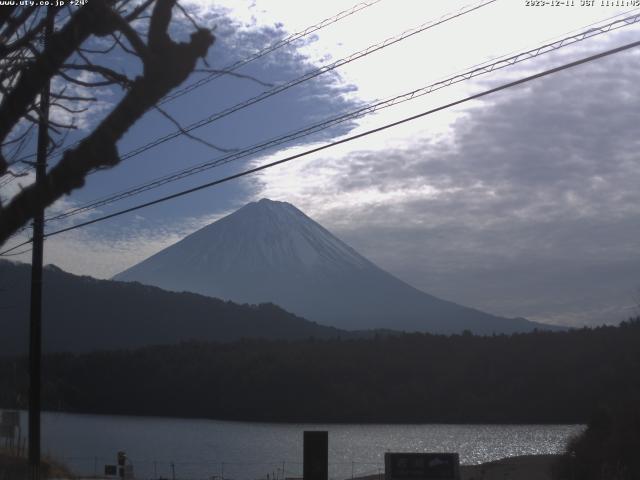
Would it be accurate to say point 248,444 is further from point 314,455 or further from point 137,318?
point 137,318

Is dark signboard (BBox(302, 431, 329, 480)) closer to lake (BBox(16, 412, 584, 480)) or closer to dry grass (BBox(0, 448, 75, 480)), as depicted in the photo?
dry grass (BBox(0, 448, 75, 480))

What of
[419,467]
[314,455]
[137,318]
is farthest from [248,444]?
[137,318]

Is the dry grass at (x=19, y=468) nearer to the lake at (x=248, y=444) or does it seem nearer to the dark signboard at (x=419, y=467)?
the dark signboard at (x=419, y=467)

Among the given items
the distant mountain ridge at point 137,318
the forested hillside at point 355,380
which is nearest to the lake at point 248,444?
the forested hillside at point 355,380

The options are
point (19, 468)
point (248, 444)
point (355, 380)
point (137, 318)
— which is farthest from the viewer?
point (137, 318)

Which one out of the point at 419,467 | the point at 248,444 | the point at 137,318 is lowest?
the point at 248,444

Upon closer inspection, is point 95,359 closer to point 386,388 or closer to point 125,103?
point 386,388

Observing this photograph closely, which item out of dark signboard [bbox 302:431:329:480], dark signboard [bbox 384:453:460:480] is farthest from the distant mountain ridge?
dark signboard [bbox 302:431:329:480]
